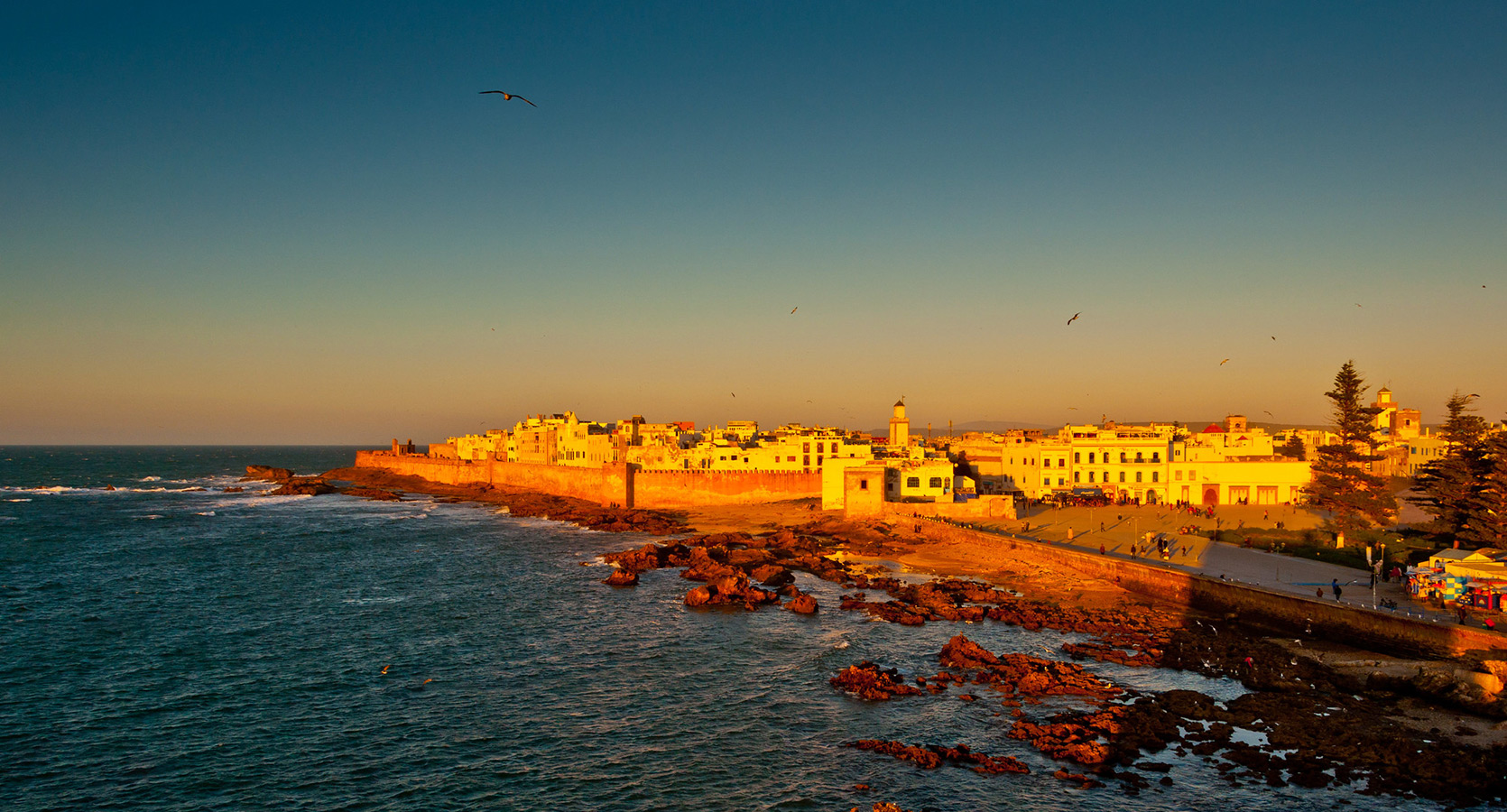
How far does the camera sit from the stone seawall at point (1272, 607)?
74.6 feet

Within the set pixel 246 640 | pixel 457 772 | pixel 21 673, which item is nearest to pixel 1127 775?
pixel 457 772

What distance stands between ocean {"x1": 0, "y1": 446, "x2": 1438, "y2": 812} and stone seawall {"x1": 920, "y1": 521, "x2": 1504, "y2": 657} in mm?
5873

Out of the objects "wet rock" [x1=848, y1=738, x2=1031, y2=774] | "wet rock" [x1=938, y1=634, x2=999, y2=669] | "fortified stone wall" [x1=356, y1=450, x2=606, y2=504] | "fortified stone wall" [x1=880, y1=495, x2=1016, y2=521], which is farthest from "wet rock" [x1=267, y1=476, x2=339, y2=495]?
"wet rock" [x1=848, y1=738, x2=1031, y2=774]

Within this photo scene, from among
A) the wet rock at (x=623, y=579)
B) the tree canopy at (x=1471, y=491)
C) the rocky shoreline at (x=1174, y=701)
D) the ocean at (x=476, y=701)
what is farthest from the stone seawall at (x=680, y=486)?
the tree canopy at (x=1471, y=491)

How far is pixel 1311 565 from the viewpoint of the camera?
109 feet

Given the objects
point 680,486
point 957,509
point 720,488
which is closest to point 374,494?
point 680,486

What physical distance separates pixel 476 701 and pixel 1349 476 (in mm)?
42660

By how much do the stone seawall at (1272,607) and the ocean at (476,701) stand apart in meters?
5.87

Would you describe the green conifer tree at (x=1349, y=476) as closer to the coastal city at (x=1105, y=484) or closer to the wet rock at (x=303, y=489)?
the coastal city at (x=1105, y=484)

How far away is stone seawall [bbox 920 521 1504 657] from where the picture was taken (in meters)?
22.7

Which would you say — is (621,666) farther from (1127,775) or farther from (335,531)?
(335,531)

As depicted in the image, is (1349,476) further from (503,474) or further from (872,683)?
(503,474)

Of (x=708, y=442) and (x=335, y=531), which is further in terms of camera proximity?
(x=708, y=442)

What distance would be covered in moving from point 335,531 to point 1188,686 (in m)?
54.2
